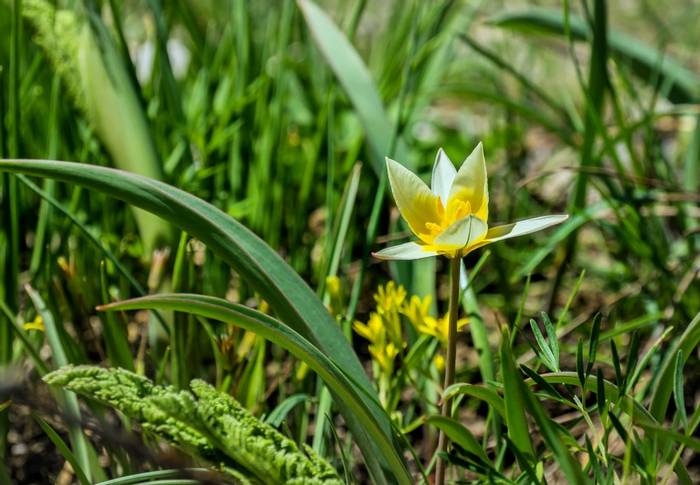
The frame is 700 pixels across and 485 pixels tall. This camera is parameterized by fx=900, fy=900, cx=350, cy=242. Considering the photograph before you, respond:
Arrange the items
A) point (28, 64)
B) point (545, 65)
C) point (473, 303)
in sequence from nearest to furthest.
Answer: point (473, 303), point (28, 64), point (545, 65)

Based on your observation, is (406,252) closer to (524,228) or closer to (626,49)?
(524,228)

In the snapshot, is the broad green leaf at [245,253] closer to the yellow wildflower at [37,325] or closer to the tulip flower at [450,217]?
the tulip flower at [450,217]

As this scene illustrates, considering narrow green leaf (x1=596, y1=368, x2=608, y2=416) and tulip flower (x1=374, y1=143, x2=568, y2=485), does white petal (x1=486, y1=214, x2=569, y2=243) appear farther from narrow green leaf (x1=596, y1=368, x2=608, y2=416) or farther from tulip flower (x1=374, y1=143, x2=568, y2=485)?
narrow green leaf (x1=596, y1=368, x2=608, y2=416)

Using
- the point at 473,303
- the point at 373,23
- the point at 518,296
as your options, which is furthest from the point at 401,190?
the point at 373,23

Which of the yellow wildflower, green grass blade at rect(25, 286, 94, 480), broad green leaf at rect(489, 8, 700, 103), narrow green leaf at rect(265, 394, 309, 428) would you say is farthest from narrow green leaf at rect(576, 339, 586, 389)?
broad green leaf at rect(489, 8, 700, 103)

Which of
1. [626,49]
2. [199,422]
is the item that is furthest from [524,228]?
[626,49]

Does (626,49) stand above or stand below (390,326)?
above

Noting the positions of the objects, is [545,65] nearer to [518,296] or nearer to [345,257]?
[518,296]
